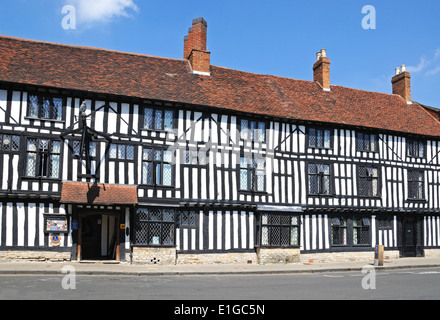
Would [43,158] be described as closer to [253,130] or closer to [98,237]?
[98,237]

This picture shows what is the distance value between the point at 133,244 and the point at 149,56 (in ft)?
30.7

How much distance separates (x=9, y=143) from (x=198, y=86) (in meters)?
8.35

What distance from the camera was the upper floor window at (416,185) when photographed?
23719mm

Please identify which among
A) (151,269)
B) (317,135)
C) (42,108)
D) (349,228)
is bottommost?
(151,269)

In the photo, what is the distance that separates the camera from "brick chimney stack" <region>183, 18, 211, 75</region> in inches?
872

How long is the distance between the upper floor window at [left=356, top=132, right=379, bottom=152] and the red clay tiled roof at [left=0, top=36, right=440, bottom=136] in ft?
1.97

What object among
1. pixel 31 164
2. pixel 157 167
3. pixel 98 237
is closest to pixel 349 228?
pixel 157 167

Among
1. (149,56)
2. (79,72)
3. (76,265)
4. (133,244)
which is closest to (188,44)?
(149,56)

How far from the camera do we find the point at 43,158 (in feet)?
56.6

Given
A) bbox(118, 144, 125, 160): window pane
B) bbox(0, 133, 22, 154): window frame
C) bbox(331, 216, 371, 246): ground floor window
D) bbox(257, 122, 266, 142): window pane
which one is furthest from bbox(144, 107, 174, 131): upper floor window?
bbox(331, 216, 371, 246): ground floor window

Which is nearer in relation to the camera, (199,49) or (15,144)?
(15,144)

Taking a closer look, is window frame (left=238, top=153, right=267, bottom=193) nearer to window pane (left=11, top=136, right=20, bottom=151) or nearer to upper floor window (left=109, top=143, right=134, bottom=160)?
upper floor window (left=109, top=143, right=134, bottom=160)

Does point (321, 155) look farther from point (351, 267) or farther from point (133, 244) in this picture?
point (133, 244)

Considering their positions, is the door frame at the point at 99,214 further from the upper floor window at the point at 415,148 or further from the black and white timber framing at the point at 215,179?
the upper floor window at the point at 415,148
